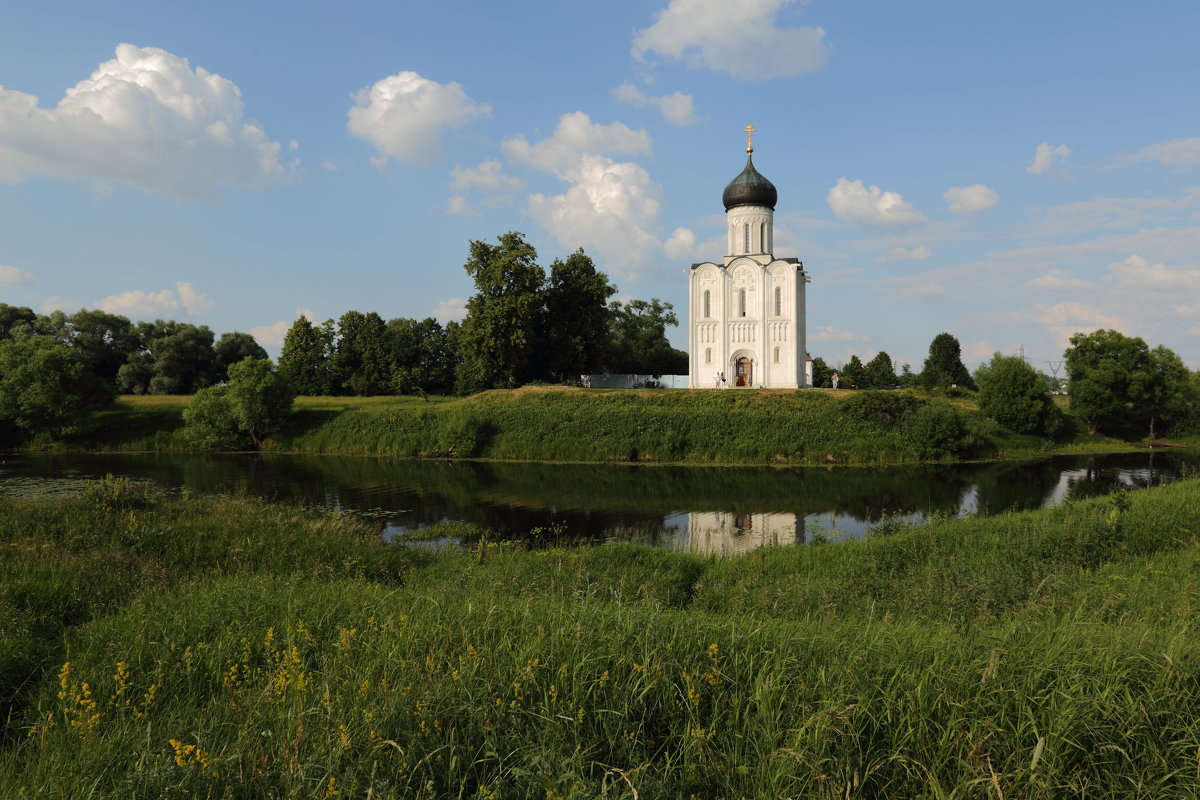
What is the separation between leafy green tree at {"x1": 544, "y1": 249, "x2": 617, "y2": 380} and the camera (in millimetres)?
44750

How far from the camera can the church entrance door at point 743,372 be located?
46062mm

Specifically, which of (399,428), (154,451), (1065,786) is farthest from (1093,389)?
(154,451)

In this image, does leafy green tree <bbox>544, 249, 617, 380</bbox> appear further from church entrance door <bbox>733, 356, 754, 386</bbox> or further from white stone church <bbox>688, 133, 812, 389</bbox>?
church entrance door <bbox>733, 356, 754, 386</bbox>

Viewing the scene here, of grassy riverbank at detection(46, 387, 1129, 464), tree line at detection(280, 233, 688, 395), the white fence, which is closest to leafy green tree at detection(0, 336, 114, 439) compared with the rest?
grassy riverbank at detection(46, 387, 1129, 464)

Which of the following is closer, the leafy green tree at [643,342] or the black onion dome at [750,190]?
the black onion dome at [750,190]

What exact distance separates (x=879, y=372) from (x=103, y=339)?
69.9 m

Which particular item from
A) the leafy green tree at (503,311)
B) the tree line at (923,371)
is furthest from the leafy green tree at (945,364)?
the leafy green tree at (503,311)

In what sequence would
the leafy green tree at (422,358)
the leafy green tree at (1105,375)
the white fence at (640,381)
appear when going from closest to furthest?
the leafy green tree at (1105,375) → the white fence at (640,381) → the leafy green tree at (422,358)

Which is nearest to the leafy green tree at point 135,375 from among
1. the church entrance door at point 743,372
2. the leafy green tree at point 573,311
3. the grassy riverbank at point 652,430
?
the grassy riverbank at point 652,430

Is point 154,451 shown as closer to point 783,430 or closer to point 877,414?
point 783,430

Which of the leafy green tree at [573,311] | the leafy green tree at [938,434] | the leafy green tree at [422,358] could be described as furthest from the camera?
the leafy green tree at [422,358]

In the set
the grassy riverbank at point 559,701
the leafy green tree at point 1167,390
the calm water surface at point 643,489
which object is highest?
the leafy green tree at point 1167,390

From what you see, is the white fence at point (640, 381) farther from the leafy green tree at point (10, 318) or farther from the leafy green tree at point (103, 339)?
the leafy green tree at point (10, 318)

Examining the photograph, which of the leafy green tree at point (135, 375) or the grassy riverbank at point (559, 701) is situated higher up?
the leafy green tree at point (135, 375)
